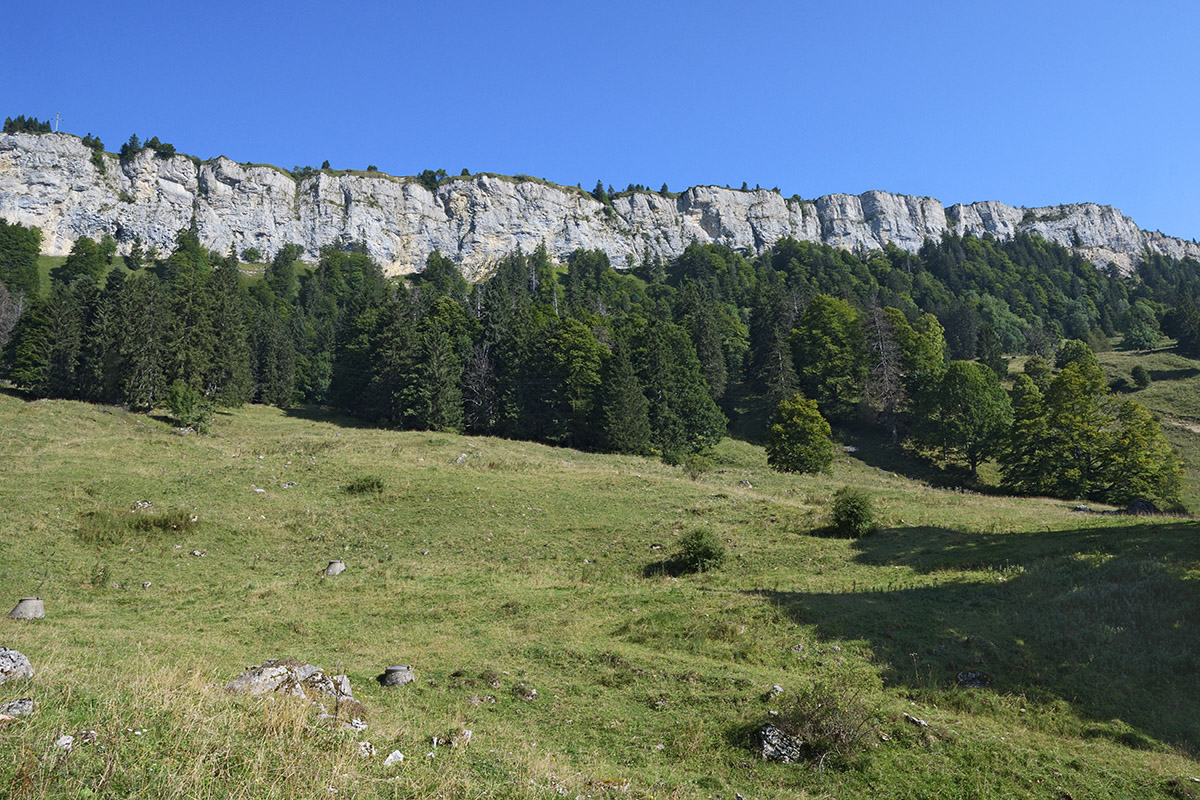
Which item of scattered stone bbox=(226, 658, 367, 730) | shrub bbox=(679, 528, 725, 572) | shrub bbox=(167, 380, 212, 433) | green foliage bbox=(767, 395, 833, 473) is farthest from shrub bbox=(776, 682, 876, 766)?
shrub bbox=(167, 380, 212, 433)

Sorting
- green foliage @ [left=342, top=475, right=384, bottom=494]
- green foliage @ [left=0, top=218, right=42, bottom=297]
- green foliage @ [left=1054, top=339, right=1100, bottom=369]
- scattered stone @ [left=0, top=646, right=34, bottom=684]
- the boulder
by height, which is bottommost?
green foliage @ [left=342, top=475, right=384, bottom=494]

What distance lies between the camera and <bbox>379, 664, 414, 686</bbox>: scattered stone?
38.7 feet

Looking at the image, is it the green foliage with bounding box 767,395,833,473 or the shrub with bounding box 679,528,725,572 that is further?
the green foliage with bounding box 767,395,833,473

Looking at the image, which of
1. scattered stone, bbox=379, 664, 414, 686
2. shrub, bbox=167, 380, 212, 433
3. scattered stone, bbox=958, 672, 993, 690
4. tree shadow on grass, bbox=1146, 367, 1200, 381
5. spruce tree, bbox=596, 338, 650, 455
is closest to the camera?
scattered stone, bbox=379, 664, 414, 686

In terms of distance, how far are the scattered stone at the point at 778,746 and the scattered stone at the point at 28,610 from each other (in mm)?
17059

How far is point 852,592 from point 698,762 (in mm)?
10694

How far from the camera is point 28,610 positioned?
50.3 ft

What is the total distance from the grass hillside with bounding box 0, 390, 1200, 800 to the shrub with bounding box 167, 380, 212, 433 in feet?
36.3

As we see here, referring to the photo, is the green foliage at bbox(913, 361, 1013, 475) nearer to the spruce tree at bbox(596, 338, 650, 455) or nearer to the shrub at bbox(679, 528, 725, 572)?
the spruce tree at bbox(596, 338, 650, 455)

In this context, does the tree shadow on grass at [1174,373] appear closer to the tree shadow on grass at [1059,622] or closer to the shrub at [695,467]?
the shrub at [695,467]

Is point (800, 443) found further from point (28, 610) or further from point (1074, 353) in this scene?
point (1074, 353)

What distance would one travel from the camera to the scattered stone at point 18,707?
6855 mm

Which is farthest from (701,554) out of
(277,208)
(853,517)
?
(277,208)

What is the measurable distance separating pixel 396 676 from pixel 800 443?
42.9m
